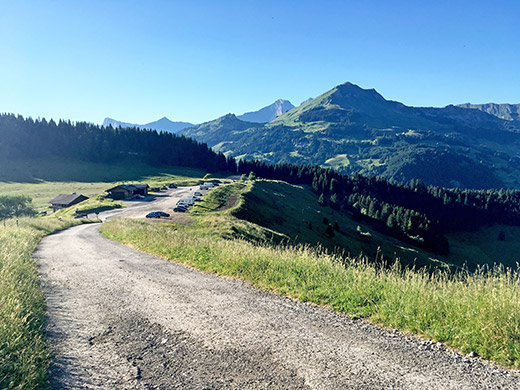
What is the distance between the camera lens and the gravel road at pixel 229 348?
5469 mm

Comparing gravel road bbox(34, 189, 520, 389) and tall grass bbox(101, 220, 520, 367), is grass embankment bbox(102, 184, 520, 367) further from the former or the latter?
gravel road bbox(34, 189, 520, 389)

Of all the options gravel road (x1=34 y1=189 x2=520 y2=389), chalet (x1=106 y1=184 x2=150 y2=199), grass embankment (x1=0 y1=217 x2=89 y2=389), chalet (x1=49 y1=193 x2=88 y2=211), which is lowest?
chalet (x1=49 y1=193 x2=88 y2=211)

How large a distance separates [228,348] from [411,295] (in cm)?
508

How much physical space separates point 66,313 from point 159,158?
18257 cm

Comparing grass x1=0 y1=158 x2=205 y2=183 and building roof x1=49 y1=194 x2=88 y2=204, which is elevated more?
grass x1=0 y1=158 x2=205 y2=183

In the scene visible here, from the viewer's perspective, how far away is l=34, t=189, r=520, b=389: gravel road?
547 cm

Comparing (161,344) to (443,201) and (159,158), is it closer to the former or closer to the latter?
(159,158)

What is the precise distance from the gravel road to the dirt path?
0.02m

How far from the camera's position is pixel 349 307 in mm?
8461

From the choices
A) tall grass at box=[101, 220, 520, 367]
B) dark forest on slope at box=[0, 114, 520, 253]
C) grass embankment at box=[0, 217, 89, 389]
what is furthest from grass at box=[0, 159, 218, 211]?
grass embankment at box=[0, 217, 89, 389]

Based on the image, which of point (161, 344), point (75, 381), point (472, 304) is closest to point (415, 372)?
point (472, 304)

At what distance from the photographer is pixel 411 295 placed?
8172 mm

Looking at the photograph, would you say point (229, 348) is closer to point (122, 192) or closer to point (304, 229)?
point (304, 229)

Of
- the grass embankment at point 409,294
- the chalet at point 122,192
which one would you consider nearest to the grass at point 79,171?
the chalet at point 122,192
